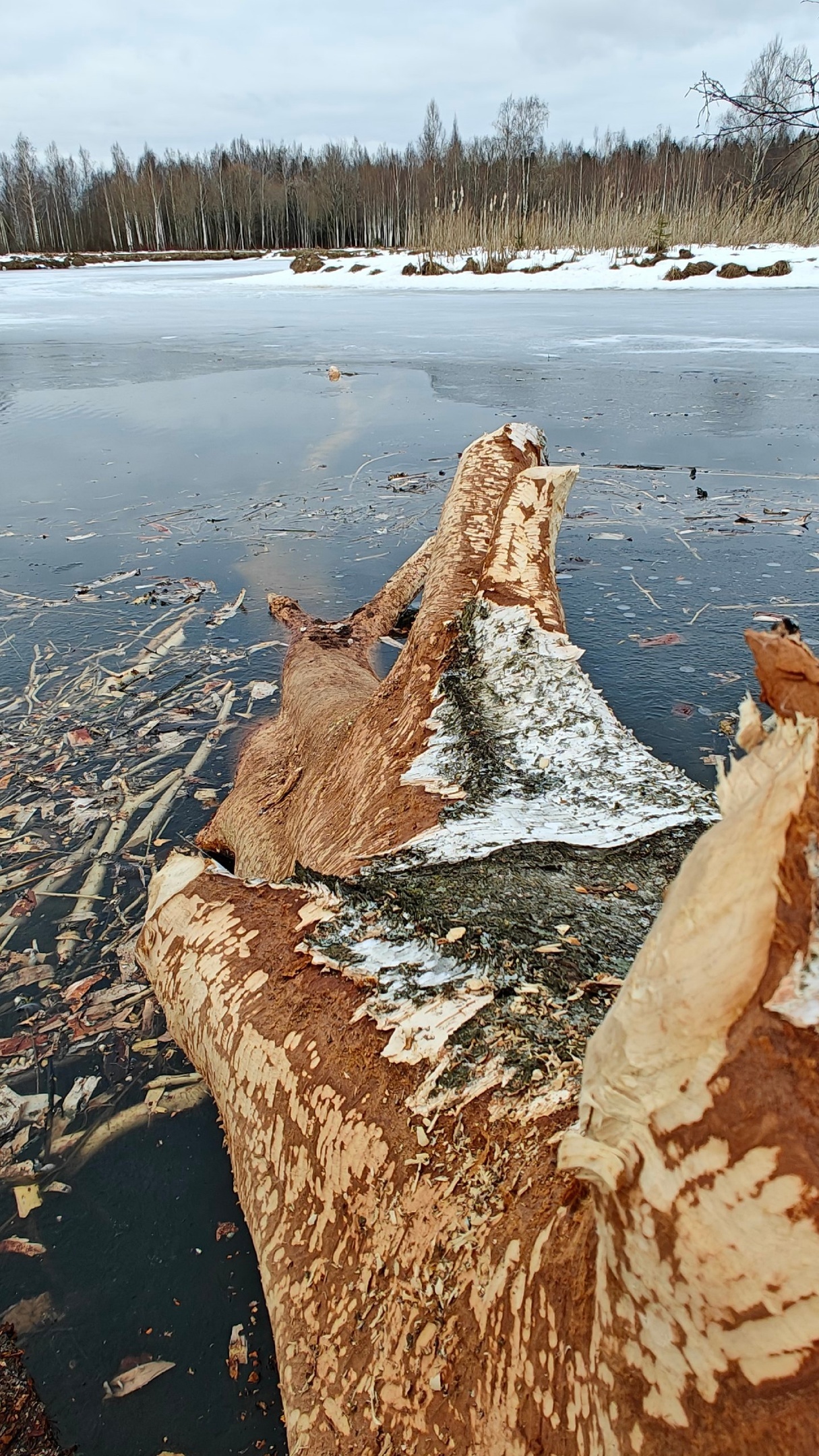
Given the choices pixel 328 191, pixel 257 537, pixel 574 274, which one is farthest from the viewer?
pixel 328 191

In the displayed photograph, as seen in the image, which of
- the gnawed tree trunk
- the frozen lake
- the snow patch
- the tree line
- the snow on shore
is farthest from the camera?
the tree line

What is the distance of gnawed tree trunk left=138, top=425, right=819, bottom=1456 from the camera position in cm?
66

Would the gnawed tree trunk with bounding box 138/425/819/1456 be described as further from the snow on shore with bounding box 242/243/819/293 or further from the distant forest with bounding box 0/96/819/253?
the distant forest with bounding box 0/96/819/253

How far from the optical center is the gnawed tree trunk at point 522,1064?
662 millimetres

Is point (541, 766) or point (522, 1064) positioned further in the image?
point (541, 766)

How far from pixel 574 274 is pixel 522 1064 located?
25969mm

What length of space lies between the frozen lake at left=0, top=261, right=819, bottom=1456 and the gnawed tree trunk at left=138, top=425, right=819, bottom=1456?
0.88ft

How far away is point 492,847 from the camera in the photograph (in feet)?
6.25

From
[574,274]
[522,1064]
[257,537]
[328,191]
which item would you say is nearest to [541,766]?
[522,1064]

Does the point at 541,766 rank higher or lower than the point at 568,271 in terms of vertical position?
lower

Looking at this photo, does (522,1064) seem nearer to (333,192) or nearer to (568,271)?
(568,271)

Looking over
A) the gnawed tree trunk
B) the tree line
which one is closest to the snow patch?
the gnawed tree trunk

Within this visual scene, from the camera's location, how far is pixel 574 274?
76.4ft

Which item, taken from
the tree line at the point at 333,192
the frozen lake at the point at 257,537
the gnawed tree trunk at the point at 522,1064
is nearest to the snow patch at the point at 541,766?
the gnawed tree trunk at the point at 522,1064
